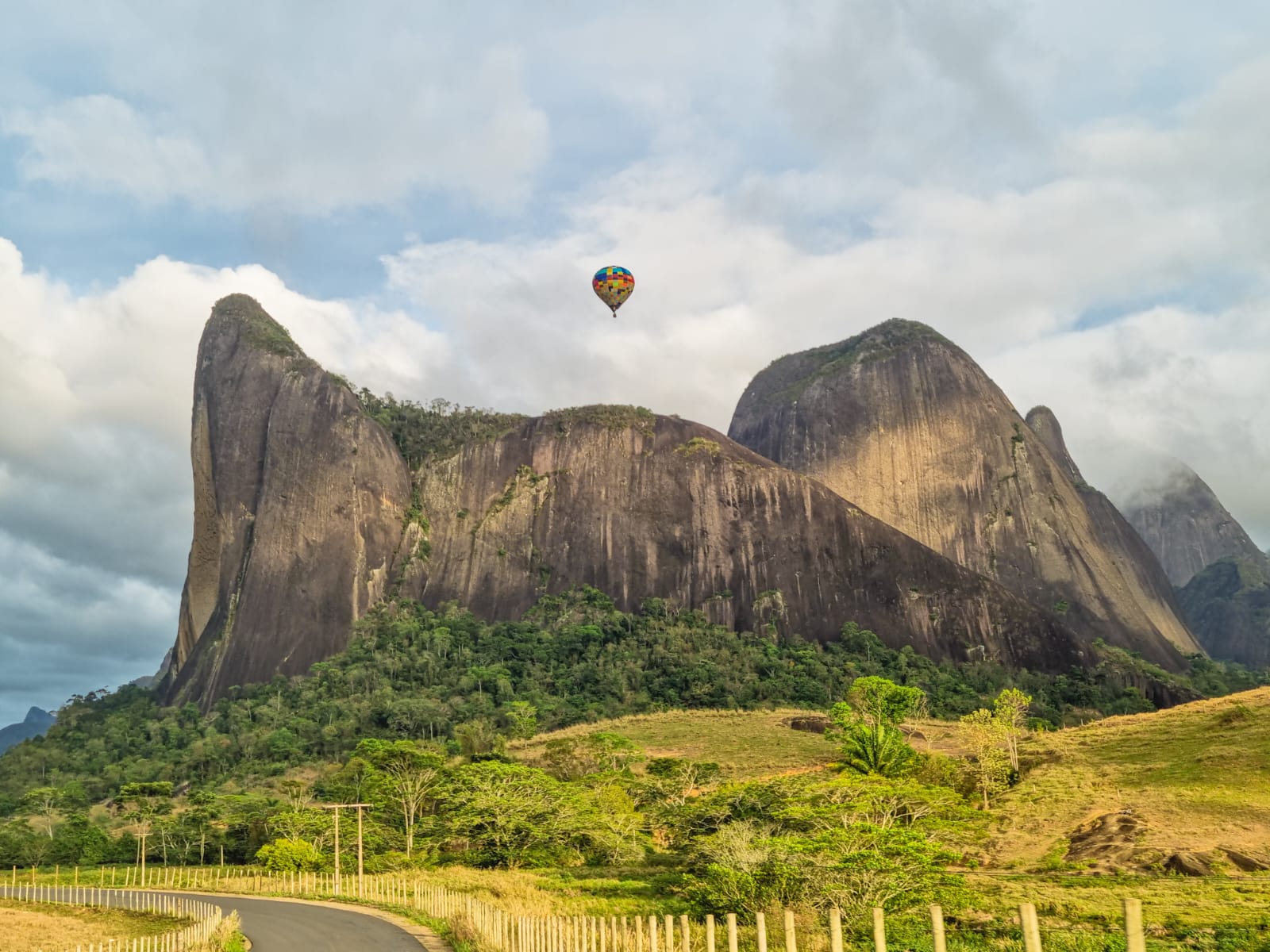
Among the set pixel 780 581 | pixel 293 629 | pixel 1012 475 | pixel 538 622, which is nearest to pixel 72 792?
pixel 293 629

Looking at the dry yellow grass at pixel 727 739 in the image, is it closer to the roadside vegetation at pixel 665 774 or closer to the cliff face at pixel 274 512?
the roadside vegetation at pixel 665 774

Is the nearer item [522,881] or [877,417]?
[522,881]

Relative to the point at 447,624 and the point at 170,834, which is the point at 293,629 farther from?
the point at 170,834

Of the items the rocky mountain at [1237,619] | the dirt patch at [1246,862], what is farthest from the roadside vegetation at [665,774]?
the rocky mountain at [1237,619]

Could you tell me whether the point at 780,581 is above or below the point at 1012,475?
below

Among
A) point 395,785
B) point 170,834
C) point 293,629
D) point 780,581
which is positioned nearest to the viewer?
point 395,785

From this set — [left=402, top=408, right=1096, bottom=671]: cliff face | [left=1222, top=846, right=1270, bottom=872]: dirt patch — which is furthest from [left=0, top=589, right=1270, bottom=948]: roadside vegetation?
[left=402, top=408, right=1096, bottom=671]: cliff face

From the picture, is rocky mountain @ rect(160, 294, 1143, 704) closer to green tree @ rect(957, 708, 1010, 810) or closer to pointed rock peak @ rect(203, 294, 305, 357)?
pointed rock peak @ rect(203, 294, 305, 357)
